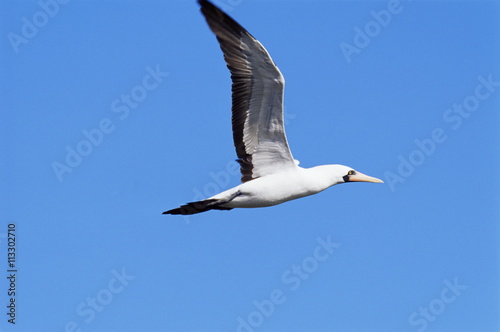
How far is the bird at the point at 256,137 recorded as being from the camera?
660 inches

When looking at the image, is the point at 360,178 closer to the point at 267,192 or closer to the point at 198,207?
the point at 267,192

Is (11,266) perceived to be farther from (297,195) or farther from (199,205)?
(297,195)

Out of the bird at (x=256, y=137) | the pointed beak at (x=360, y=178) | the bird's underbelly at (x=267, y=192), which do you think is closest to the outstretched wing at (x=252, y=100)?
the bird at (x=256, y=137)

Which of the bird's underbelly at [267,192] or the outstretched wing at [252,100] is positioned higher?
the outstretched wing at [252,100]

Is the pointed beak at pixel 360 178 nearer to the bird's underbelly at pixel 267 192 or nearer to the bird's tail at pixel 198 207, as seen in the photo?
the bird's underbelly at pixel 267 192

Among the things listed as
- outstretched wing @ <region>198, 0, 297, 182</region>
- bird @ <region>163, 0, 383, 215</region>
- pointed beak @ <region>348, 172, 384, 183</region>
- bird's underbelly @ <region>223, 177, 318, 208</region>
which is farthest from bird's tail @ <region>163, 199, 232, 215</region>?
pointed beak @ <region>348, 172, 384, 183</region>

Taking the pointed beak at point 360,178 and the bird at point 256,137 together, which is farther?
the pointed beak at point 360,178

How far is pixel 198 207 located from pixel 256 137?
1.56 metres

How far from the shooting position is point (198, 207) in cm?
1747

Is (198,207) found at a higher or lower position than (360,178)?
lower

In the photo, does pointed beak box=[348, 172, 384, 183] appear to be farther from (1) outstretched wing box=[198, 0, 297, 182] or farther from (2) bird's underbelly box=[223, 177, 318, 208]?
(1) outstretched wing box=[198, 0, 297, 182]

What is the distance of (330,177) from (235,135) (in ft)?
5.97

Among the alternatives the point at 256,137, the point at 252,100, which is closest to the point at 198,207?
the point at 256,137

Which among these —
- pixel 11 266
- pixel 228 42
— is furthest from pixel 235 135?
pixel 11 266
